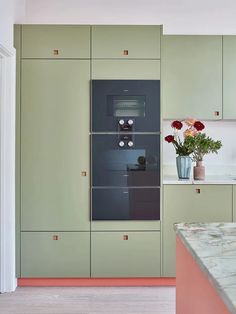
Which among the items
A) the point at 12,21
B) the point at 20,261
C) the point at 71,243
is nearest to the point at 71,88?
the point at 12,21

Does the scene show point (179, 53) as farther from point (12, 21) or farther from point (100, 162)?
point (12, 21)

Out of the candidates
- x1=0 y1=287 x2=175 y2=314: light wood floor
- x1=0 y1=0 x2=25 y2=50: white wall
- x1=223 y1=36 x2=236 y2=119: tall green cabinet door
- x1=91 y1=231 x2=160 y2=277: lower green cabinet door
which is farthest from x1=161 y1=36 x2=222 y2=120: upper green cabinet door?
x1=0 y1=287 x2=175 y2=314: light wood floor

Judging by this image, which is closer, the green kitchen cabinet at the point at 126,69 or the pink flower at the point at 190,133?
the green kitchen cabinet at the point at 126,69

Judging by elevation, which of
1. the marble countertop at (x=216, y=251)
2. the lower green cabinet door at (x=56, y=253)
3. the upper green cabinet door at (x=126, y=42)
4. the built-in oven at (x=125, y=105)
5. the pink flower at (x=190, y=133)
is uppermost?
the upper green cabinet door at (x=126, y=42)

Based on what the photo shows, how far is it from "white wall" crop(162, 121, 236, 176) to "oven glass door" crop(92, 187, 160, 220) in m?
0.65

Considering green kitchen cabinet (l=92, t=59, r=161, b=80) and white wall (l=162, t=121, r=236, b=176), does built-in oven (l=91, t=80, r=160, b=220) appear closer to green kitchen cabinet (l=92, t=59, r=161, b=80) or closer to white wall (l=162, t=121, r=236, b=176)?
green kitchen cabinet (l=92, t=59, r=161, b=80)

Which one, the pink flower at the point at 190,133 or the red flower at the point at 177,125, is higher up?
the red flower at the point at 177,125

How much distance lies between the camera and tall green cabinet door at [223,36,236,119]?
358 centimetres

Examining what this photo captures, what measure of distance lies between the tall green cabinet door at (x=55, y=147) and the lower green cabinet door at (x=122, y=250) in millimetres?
204

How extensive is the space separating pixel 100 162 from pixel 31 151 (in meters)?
0.61

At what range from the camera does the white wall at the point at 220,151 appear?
13.1 feet

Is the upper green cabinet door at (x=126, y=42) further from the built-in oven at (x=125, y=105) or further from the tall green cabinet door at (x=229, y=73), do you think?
the tall green cabinet door at (x=229, y=73)

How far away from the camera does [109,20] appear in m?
4.03

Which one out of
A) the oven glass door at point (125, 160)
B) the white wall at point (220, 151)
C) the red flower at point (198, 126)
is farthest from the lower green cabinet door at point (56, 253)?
the red flower at point (198, 126)
